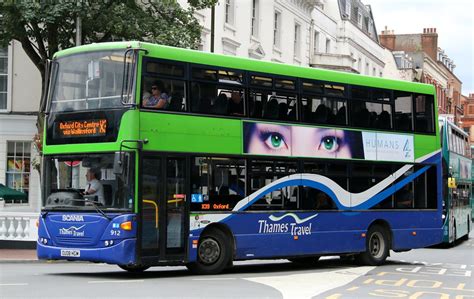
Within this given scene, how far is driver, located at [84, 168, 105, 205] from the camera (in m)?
15.3

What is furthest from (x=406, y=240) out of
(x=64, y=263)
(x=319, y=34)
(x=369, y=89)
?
(x=319, y=34)

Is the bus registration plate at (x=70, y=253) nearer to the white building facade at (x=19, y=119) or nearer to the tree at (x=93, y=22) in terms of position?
the tree at (x=93, y=22)

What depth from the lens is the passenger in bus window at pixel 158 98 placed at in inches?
609

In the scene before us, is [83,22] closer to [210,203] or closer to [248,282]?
[210,203]

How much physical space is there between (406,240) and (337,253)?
8.45ft

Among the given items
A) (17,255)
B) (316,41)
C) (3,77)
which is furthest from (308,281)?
(316,41)

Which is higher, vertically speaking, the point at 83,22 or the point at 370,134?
the point at 83,22

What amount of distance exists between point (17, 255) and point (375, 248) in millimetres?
9461

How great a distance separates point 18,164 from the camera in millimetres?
30078

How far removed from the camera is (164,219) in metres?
15.6

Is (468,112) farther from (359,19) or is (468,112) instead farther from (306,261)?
(306,261)

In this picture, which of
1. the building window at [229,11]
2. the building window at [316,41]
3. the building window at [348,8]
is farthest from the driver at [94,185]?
the building window at [348,8]

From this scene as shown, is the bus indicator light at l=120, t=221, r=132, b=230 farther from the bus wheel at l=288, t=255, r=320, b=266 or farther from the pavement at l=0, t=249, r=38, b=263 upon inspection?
the pavement at l=0, t=249, r=38, b=263

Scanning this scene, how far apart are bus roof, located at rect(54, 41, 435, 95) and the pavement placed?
7.10 metres
